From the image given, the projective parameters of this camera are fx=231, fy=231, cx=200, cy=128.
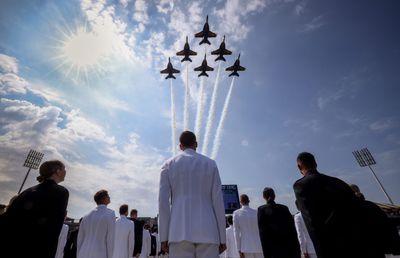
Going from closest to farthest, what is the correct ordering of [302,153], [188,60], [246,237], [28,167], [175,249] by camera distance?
[175,249]
[302,153]
[246,237]
[188,60]
[28,167]

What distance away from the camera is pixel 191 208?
3.34 m

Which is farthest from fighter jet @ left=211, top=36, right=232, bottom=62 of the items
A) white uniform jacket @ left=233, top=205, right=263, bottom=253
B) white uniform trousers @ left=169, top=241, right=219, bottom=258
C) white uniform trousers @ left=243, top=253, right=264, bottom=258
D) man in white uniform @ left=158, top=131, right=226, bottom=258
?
white uniform trousers @ left=169, top=241, right=219, bottom=258

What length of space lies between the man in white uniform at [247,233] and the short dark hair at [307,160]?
4555mm

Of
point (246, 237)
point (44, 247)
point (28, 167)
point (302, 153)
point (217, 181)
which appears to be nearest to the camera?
point (44, 247)

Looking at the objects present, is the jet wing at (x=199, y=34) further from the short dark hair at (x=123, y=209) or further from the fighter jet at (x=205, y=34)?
the short dark hair at (x=123, y=209)

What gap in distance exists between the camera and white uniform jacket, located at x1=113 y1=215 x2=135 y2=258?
26.3 feet

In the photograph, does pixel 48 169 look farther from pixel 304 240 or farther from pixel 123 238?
pixel 304 240

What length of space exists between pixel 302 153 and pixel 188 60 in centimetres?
2894

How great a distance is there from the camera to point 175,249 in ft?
10.4

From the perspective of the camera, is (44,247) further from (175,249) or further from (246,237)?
(246,237)

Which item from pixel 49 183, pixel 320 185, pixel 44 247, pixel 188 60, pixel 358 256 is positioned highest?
pixel 188 60

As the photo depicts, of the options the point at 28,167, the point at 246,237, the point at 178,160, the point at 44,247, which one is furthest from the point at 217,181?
the point at 28,167

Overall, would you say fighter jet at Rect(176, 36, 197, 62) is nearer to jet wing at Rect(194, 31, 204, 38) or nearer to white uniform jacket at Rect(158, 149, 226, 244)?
jet wing at Rect(194, 31, 204, 38)

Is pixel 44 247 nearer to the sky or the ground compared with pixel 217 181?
nearer to the ground
